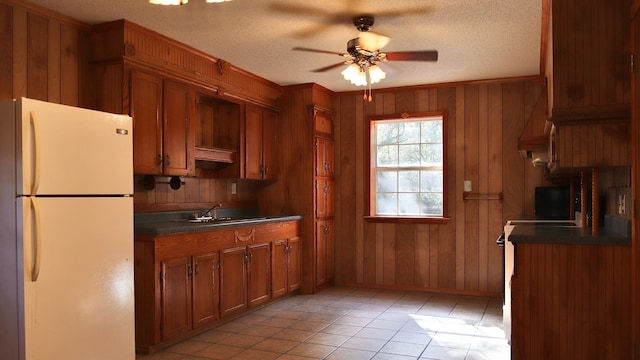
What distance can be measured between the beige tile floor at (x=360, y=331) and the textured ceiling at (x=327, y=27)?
93.5 inches

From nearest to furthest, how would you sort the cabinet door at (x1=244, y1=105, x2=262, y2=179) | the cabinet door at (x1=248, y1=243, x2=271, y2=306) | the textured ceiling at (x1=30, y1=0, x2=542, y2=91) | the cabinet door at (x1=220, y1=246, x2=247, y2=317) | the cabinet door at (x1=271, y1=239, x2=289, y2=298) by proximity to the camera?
the textured ceiling at (x1=30, y1=0, x2=542, y2=91) < the cabinet door at (x1=220, y1=246, x2=247, y2=317) < the cabinet door at (x1=248, y1=243, x2=271, y2=306) < the cabinet door at (x1=271, y1=239, x2=289, y2=298) < the cabinet door at (x1=244, y1=105, x2=262, y2=179)

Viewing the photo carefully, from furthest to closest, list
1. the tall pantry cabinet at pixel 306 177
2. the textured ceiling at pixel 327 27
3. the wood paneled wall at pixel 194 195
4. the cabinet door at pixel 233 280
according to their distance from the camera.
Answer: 1. the tall pantry cabinet at pixel 306 177
2. the cabinet door at pixel 233 280
3. the wood paneled wall at pixel 194 195
4. the textured ceiling at pixel 327 27

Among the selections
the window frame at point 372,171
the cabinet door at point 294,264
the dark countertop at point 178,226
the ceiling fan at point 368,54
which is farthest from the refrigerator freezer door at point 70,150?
the window frame at point 372,171

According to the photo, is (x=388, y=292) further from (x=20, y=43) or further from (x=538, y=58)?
(x=20, y=43)

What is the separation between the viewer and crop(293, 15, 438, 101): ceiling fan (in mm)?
3570

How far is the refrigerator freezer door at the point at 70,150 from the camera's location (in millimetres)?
2551

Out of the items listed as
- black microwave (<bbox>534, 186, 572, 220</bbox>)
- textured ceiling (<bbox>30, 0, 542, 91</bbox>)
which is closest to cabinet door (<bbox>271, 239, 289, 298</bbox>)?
textured ceiling (<bbox>30, 0, 542, 91</bbox>)

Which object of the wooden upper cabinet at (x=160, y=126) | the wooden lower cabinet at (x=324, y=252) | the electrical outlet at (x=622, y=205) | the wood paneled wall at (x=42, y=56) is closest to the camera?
the electrical outlet at (x=622, y=205)

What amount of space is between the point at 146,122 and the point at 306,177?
2259mm

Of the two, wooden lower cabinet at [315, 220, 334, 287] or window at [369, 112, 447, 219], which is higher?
window at [369, 112, 447, 219]

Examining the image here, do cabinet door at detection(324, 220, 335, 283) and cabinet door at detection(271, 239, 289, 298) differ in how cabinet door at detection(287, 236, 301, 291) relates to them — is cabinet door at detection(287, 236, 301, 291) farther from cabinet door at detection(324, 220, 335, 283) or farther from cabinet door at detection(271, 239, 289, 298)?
cabinet door at detection(324, 220, 335, 283)

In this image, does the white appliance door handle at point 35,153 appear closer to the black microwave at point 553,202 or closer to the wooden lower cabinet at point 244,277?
the wooden lower cabinet at point 244,277

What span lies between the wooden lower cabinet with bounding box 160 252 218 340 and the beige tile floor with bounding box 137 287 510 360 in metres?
0.15

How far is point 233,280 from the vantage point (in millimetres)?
4473
